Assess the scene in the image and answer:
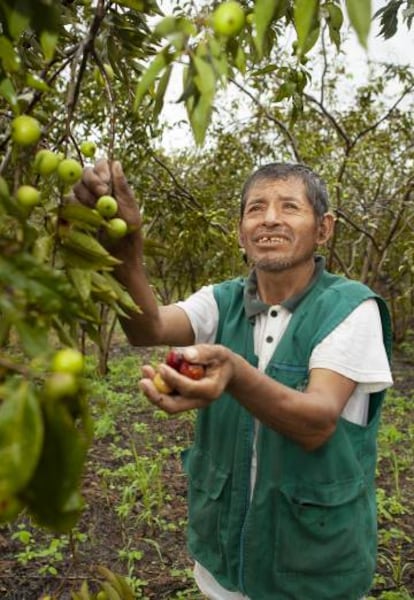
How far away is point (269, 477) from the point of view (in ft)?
5.82

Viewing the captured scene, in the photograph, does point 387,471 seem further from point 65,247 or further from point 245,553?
point 65,247

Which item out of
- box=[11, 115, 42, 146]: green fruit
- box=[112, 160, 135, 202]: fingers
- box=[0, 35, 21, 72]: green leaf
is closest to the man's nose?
box=[112, 160, 135, 202]: fingers

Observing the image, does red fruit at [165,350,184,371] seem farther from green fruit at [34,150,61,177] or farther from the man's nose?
the man's nose

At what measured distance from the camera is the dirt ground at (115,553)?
297 cm

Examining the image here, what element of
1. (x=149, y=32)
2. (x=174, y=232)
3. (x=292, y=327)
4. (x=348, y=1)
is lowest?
(x=292, y=327)

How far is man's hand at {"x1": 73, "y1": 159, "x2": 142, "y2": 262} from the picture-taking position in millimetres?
1331

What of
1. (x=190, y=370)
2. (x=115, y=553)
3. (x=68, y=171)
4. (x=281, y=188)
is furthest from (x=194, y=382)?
(x=115, y=553)

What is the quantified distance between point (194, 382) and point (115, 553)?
2.46 m

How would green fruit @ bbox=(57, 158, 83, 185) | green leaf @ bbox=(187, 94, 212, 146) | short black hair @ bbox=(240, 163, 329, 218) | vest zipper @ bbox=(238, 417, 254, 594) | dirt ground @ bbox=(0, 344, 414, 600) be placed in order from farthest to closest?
dirt ground @ bbox=(0, 344, 414, 600)
short black hair @ bbox=(240, 163, 329, 218)
vest zipper @ bbox=(238, 417, 254, 594)
green fruit @ bbox=(57, 158, 83, 185)
green leaf @ bbox=(187, 94, 212, 146)

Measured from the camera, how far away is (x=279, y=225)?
1834 millimetres

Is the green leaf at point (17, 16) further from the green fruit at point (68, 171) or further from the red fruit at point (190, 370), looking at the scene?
the red fruit at point (190, 370)

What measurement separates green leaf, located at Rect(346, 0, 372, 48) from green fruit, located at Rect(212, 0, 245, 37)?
17 cm

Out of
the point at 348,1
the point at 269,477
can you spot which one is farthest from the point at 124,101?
the point at 348,1

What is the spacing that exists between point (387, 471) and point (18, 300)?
4.15 m
